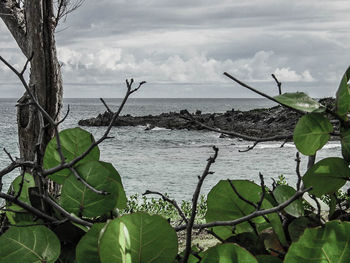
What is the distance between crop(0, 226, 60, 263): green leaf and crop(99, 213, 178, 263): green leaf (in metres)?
0.10

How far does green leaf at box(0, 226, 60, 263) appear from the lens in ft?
1.50

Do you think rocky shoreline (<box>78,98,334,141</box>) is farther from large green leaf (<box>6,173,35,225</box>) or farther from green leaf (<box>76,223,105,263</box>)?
green leaf (<box>76,223,105,263</box>)

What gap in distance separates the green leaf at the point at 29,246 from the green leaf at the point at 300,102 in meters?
0.28

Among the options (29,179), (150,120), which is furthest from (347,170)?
(150,120)

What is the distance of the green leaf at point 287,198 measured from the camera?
0.49 metres

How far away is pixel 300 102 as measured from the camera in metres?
0.48

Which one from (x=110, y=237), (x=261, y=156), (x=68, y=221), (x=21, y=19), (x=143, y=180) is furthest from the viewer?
(x=261, y=156)

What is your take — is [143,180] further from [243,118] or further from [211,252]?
[243,118]

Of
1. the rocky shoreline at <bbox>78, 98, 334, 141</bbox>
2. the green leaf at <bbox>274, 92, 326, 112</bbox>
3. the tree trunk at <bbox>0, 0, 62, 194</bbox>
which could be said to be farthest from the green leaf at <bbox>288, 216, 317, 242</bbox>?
the rocky shoreline at <bbox>78, 98, 334, 141</bbox>

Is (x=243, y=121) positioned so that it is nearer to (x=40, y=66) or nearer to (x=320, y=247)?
(x=40, y=66)

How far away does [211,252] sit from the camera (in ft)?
1.30

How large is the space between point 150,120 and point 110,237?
145ft

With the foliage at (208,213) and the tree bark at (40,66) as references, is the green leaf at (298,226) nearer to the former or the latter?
the foliage at (208,213)

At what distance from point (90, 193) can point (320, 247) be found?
0.25 metres
